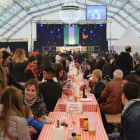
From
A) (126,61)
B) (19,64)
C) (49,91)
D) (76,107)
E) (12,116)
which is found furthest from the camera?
(126,61)

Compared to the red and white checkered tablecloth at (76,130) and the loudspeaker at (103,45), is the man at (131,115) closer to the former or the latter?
the red and white checkered tablecloth at (76,130)

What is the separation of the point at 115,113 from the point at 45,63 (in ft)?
19.0

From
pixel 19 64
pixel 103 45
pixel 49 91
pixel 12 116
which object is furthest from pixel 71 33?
pixel 12 116

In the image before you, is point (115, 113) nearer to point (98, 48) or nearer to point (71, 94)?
point (71, 94)

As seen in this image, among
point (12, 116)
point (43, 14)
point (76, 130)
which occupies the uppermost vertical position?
point (43, 14)

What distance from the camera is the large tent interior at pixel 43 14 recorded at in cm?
2138

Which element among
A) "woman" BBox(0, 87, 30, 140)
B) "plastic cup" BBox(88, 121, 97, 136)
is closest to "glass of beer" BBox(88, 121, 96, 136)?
"plastic cup" BBox(88, 121, 97, 136)

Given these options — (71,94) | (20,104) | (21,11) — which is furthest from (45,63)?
(21,11)

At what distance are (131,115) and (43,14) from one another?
90.2ft

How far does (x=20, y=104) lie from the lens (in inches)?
84.0

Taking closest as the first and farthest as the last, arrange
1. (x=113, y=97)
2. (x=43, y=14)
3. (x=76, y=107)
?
(x=76, y=107), (x=113, y=97), (x=43, y=14)

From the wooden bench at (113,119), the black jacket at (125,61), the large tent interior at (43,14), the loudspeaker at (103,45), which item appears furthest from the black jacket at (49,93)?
the loudspeaker at (103,45)

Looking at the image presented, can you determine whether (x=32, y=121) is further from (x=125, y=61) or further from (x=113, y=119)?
(x=125, y=61)

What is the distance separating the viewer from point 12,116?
2.08m
